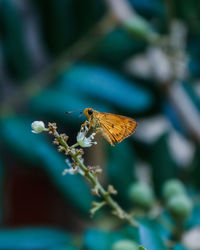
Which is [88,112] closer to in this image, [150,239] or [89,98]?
[150,239]

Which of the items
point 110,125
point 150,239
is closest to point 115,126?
point 110,125

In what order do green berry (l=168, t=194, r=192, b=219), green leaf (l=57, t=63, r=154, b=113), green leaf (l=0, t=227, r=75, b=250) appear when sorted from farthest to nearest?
green leaf (l=57, t=63, r=154, b=113) < green leaf (l=0, t=227, r=75, b=250) < green berry (l=168, t=194, r=192, b=219)

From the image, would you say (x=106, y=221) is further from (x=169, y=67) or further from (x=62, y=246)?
(x=169, y=67)

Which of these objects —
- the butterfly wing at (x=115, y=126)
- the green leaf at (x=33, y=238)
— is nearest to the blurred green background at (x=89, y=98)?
the green leaf at (x=33, y=238)

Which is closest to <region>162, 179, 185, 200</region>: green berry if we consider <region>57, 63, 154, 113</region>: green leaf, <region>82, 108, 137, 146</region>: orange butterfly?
<region>82, 108, 137, 146</region>: orange butterfly

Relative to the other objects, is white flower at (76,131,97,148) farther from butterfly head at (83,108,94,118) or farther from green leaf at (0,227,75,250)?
green leaf at (0,227,75,250)

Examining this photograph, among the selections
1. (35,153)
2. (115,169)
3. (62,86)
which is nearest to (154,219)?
(115,169)
